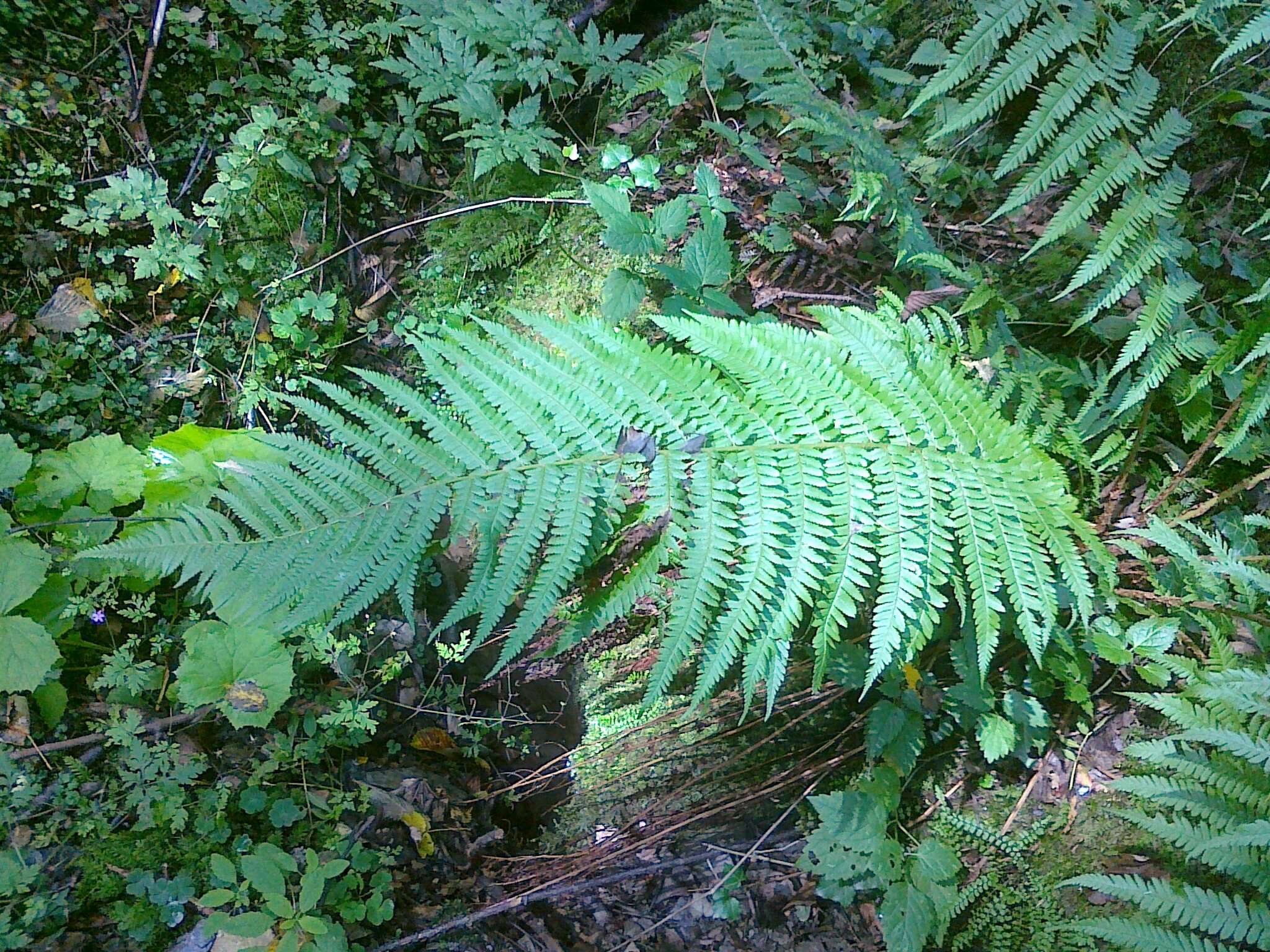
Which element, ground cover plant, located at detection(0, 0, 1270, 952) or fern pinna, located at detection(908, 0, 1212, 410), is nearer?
ground cover plant, located at detection(0, 0, 1270, 952)

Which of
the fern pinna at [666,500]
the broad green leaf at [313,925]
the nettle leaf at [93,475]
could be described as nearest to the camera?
the fern pinna at [666,500]

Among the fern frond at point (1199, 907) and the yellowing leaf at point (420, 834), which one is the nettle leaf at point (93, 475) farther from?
the fern frond at point (1199, 907)

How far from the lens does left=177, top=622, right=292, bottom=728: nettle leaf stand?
2.34 metres

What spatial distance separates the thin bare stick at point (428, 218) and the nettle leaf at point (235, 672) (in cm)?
136

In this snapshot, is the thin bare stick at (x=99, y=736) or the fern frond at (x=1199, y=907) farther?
the thin bare stick at (x=99, y=736)

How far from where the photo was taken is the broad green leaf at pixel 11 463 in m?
2.39

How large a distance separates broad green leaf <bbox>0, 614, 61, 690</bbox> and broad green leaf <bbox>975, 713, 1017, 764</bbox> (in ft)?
8.93

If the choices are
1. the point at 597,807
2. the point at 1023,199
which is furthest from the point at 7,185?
the point at 1023,199

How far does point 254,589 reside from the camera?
1.64 m

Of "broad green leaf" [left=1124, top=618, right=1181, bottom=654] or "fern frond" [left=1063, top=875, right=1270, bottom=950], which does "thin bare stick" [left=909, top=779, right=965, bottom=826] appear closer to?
"fern frond" [left=1063, top=875, right=1270, bottom=950]

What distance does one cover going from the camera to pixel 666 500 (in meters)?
1.73

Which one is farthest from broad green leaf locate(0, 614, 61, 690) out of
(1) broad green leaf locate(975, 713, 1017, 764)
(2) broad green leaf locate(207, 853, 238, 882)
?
(1) broad green leaf locate(975, 713, 1017, 764)

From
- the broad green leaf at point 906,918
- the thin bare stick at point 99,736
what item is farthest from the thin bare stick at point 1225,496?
the thin bare stick at point 99,736

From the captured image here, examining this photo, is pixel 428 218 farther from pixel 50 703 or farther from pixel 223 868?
pixel 223 868
